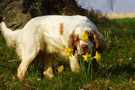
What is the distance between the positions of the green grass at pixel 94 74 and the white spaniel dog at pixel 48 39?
19 centimetres

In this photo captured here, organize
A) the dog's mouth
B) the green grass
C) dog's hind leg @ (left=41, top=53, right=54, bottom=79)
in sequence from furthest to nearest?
dog's hind leg @ (left=41, top=53, right=54, bottom=79), the dog's mouth, the green grass

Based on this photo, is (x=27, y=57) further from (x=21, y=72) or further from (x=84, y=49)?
(x=84, y=49)

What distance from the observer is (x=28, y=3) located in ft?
19.9

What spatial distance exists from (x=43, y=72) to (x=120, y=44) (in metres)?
2.11

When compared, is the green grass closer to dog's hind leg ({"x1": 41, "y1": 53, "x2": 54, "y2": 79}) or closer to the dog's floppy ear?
dog's hind leg ({"x1": 41, "y1": 53, "x2": 54, "y2": 79})

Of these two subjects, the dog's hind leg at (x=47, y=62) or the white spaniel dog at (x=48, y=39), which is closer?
the white spaniel dog at (x=48, y=39)

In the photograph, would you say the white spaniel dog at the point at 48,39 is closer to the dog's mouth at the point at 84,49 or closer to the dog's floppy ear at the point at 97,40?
the dog's floppy ear at the point at 97,40

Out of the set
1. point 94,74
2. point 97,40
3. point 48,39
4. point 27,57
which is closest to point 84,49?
point 97,40

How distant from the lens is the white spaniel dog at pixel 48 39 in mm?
3299

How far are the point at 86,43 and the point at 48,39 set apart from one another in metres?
1.15

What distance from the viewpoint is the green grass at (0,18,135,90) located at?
259 centimetres

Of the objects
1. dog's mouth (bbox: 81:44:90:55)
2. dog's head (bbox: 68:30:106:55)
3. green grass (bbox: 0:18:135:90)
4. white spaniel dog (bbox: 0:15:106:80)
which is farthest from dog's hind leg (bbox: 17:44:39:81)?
dog's mouth (bbox: 81:44:90:55)

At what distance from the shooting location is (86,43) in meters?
2.99

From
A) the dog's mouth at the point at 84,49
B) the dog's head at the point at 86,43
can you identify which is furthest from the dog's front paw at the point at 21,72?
the dog's mouth at the point at 84,49
